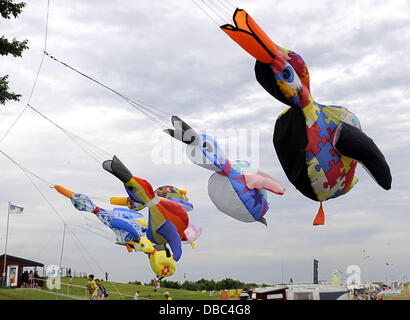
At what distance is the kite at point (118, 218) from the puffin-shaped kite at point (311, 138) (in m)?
9.29

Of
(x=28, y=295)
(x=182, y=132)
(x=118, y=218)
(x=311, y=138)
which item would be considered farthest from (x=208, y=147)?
(x=28, y=295)

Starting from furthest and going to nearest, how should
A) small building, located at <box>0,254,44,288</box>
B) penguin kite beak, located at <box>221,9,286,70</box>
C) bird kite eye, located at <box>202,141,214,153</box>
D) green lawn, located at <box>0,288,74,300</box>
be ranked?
small building, located at <box>0,254,44,288</box>
green lawn, located at <box>0,288,74,300</box>
bird kite eye, located at <box>202,141,214,153</box>
penguin kite beak, located at <box>221,9,286,70</box>

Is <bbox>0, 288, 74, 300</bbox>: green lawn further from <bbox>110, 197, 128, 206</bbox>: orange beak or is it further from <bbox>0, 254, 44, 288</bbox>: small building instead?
<bbox>110, 197, 128, 206</bbox>: orange beak

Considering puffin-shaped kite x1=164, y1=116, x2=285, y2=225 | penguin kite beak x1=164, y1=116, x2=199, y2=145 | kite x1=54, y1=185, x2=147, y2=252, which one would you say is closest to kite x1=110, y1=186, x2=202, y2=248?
kite x1=54, y1=185, x2=147, y2=252

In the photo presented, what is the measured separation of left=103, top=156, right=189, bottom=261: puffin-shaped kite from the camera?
13.1m

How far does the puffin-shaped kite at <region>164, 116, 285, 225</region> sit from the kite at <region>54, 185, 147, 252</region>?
6212mm

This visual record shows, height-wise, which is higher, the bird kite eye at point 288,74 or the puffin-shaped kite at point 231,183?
the bird kite eye at point 288,74

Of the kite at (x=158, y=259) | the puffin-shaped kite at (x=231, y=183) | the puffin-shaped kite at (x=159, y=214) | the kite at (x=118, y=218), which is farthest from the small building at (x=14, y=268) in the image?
the puffin-shaped kite at (x=231, y=183)

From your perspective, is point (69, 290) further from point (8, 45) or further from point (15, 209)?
point (8, 45)

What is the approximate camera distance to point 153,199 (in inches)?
537

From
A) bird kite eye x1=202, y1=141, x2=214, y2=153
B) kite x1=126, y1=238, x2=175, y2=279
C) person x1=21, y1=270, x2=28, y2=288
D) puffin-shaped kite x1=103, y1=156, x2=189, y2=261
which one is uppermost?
bird kite eye x1=202, y1=141, x2=214, y2=153

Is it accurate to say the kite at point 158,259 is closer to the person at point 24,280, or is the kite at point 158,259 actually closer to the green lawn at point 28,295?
the green lawn at point 28,295

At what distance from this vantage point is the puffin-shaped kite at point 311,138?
28.7ft
